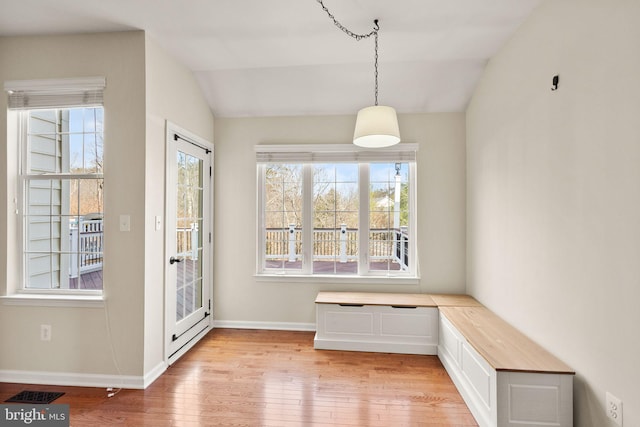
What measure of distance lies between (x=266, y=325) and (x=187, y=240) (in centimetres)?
137

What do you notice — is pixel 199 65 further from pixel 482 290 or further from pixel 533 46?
pixel 482 290

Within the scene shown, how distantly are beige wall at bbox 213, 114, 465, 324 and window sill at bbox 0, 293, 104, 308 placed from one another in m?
1.39

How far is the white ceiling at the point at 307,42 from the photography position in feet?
7.20

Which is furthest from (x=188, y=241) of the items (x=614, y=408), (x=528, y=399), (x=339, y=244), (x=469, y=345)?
(x=614, y=408)

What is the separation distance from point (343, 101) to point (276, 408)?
2988mm

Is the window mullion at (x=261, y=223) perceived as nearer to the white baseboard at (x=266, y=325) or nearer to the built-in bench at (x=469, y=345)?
the white baseboard at (x=266, y=325)

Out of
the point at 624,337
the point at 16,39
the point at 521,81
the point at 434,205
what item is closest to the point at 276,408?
the point at 624,337

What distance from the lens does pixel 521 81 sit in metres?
2.34

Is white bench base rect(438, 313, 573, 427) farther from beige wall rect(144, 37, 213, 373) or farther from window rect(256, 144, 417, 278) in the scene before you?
beige wall rect(144, 37, 213, 373)

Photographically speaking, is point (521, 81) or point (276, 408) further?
point (521, 81)

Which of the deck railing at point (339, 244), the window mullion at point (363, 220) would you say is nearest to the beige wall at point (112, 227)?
the deck railing at point (339, 244)

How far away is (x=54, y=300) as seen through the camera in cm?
244

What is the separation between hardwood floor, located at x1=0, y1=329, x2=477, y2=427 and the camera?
2043 mm

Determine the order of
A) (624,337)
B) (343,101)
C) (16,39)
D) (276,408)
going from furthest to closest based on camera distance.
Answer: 1. (343,101)
2. (16,39)
3. (276,408)
4. (624,337)
